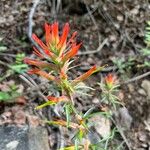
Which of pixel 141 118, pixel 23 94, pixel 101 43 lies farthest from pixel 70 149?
pixel 101 43

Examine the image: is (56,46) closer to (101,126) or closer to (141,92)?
(101,126)

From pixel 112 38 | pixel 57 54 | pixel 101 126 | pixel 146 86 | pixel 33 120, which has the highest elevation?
pixel 57 54

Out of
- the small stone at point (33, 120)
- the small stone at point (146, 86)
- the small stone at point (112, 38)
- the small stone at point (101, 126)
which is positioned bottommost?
the small stone at point (101, 126)

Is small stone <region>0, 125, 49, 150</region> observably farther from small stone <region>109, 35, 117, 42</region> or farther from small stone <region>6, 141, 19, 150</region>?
small stone <region>109, 35, 117, 42</region>

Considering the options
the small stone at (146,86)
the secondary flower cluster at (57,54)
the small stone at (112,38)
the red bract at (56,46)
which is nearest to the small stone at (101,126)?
the small stone at (146,86)

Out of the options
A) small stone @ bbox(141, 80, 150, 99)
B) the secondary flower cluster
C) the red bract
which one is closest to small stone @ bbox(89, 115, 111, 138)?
small stone @ bbox(141, 80, 150, 99)

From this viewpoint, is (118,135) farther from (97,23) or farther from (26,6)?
(26,6)

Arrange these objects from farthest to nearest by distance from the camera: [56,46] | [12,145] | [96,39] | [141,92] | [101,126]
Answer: [96,39] → [141,92] → [101,126] → [12,145] → [56,46]

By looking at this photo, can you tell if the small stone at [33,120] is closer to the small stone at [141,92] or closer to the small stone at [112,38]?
the small stone at [141,92]

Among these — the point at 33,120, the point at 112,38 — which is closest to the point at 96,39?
the point at 112,38
